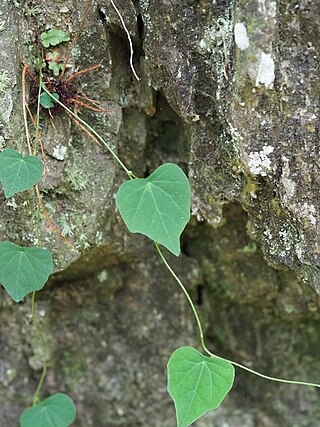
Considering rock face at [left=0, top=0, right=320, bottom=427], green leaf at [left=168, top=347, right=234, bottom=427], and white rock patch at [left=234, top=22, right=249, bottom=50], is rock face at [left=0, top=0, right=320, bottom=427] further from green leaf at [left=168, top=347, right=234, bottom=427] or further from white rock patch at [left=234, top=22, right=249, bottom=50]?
green leaf at [left=168, top=347, right=234, bottom=427]

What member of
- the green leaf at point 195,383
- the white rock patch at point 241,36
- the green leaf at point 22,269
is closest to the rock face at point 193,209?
the white rock patch at point 241,36

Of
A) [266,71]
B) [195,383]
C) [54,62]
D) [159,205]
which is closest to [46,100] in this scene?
[54,62]

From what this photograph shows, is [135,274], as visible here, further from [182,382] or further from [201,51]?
[201,51]

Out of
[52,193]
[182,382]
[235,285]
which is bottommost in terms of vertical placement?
[235,285]

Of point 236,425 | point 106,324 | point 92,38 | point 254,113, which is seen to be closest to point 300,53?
point 254,113

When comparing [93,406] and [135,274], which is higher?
[135,274]

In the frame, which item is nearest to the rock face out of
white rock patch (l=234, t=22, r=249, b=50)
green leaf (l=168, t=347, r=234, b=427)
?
white rock patch (l=234, t=22, r=249, b=50)
